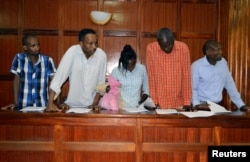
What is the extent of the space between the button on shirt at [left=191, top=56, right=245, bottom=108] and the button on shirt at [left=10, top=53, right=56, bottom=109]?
137cm

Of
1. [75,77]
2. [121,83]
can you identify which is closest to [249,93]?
[121,83]

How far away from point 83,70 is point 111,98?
0.38m

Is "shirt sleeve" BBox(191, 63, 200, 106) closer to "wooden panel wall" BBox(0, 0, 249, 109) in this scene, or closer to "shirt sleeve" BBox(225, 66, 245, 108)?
"shirt sleeve" BBox(225, 66, 245, 108)

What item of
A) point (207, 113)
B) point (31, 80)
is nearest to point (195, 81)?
point (207, 113)

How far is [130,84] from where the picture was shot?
2637mm

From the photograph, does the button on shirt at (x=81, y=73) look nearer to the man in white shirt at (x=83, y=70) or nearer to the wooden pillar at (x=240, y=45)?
the man in white shirt at (x=83, y=70)

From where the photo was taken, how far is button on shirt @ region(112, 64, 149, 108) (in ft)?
8.63

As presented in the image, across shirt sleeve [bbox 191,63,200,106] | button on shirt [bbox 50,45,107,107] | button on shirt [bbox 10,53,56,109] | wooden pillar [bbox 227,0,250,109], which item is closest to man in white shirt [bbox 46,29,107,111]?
button on shirt [bbox 50,45,107,107]

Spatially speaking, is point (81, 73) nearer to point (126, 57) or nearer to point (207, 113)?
point (126, 57)

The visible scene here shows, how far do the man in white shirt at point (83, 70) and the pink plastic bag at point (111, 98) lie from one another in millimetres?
99

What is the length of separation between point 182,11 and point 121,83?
5.44ft

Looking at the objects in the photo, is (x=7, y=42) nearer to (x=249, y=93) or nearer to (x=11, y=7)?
(x=11, y=7)

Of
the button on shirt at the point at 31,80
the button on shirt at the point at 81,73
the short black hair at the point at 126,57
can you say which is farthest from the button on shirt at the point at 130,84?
the button on shirt at the point at 31,80

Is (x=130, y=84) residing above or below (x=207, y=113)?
above
